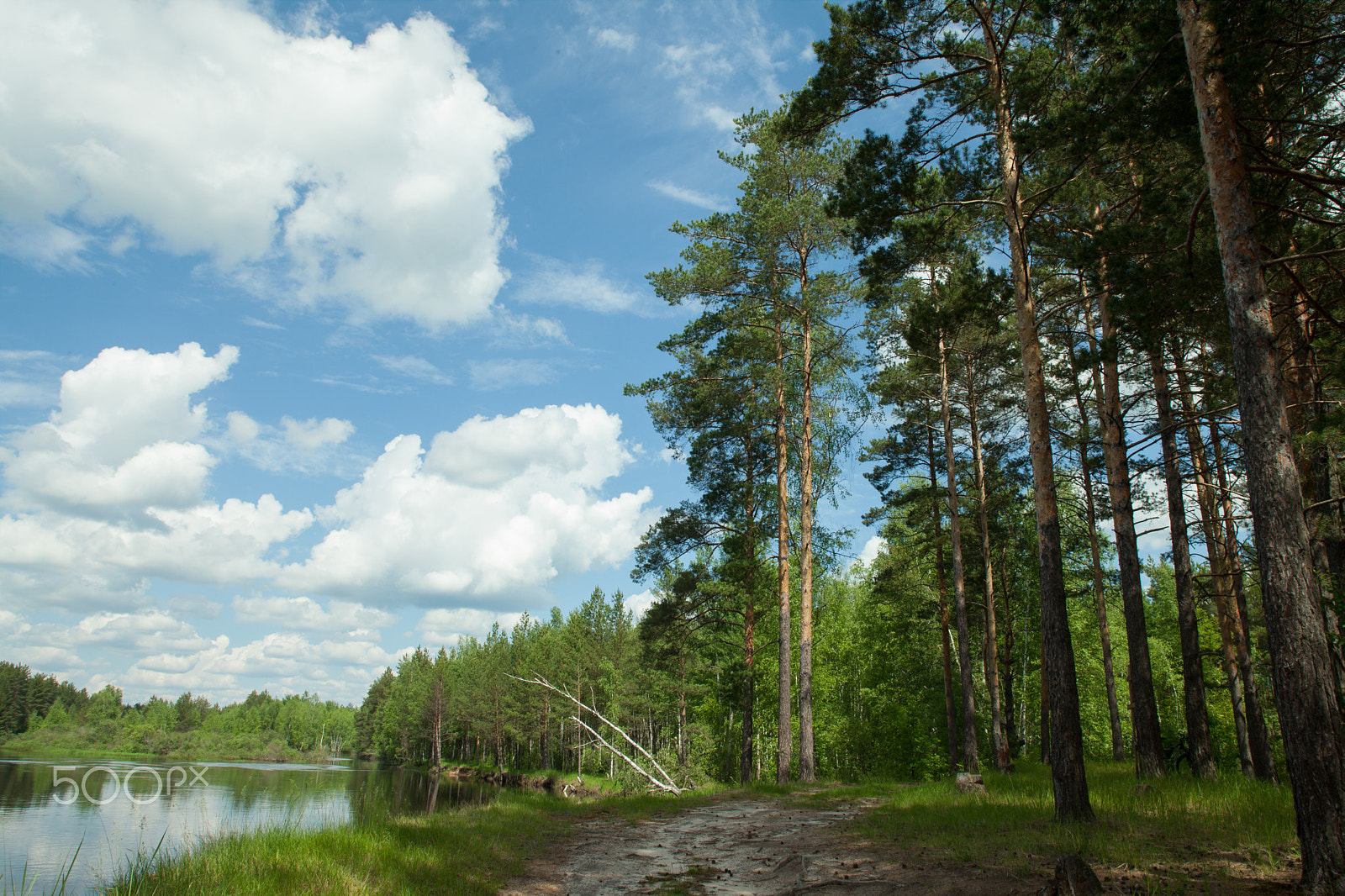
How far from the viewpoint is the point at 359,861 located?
6.16m

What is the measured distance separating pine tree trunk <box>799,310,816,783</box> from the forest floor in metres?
4.53

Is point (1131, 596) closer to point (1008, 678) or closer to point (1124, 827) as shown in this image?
point (1124, 827)

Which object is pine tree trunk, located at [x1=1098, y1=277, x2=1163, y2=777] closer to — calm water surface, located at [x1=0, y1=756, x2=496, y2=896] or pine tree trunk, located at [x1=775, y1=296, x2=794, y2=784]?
pine tree trunk, located at [x1=775, y1=296, x2=794, y2=784]

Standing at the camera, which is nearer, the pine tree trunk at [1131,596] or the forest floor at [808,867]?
the forest floor at [808,867]

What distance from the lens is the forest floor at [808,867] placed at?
5055mm

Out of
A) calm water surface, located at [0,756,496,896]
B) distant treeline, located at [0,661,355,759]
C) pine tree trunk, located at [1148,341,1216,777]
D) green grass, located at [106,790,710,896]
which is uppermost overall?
pine tree trunk, located at [1148,341,1216,777]

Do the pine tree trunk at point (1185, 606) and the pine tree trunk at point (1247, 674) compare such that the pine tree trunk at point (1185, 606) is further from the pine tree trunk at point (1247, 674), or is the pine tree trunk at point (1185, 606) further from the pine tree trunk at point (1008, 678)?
the pine tree trunk at point (1008, 678)

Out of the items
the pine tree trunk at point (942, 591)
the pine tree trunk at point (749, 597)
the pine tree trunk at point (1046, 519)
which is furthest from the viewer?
the pine tree trunk at point (942, 591)

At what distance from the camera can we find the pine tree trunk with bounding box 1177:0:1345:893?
4.75 metres

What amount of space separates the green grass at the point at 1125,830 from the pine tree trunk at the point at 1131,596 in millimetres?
530

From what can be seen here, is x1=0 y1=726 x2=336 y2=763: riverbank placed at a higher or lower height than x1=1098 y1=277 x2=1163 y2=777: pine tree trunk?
lower

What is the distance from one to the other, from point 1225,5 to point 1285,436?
Result: 4183 mm

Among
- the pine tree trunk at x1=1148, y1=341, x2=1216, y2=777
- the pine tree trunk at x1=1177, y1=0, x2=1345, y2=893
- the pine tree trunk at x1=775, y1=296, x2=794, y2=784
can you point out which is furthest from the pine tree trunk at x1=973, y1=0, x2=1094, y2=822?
the pine tree trunk at x1=775, y1=296, x2=794, y2=784

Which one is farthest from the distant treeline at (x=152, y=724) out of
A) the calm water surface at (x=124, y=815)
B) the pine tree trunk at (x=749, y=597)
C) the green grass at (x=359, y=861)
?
the green grass at (x=359, y=861)
